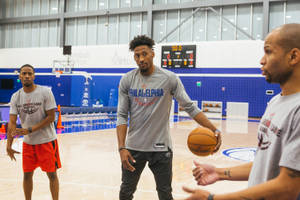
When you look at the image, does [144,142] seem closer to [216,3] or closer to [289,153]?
[289,153]

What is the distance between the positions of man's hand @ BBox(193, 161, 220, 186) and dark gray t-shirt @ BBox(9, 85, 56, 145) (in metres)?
2.61

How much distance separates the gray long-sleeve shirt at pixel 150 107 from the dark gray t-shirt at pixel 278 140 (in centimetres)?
180

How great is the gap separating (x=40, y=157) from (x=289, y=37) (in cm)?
329

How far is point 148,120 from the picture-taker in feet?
11.1

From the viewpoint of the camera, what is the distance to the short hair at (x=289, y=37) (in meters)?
1.43

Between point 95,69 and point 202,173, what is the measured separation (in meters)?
22.0

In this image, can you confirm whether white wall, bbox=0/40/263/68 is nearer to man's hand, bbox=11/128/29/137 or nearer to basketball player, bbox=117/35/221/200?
basketball player, bbox=117/35/221/200

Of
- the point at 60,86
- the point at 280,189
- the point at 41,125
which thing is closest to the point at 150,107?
the point at 41,125

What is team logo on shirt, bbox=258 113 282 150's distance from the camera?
145cm

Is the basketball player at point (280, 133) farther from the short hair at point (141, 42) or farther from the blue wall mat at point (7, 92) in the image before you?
the blue wall mat at point (7, 92)

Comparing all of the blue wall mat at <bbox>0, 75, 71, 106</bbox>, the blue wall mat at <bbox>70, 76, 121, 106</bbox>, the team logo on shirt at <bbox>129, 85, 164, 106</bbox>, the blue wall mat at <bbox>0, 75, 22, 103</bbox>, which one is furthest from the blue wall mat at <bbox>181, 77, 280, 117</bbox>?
the team logo on shirt at <bbox>129, 85, 164, 106</bbox>

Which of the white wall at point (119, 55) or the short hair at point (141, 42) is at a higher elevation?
the white wall at point (119, 55)

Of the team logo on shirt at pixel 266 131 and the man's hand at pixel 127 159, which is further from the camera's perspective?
the man's hand at pixel 127 159

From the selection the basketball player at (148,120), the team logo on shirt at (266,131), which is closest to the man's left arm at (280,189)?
the team logo on shirt at (266,131)
